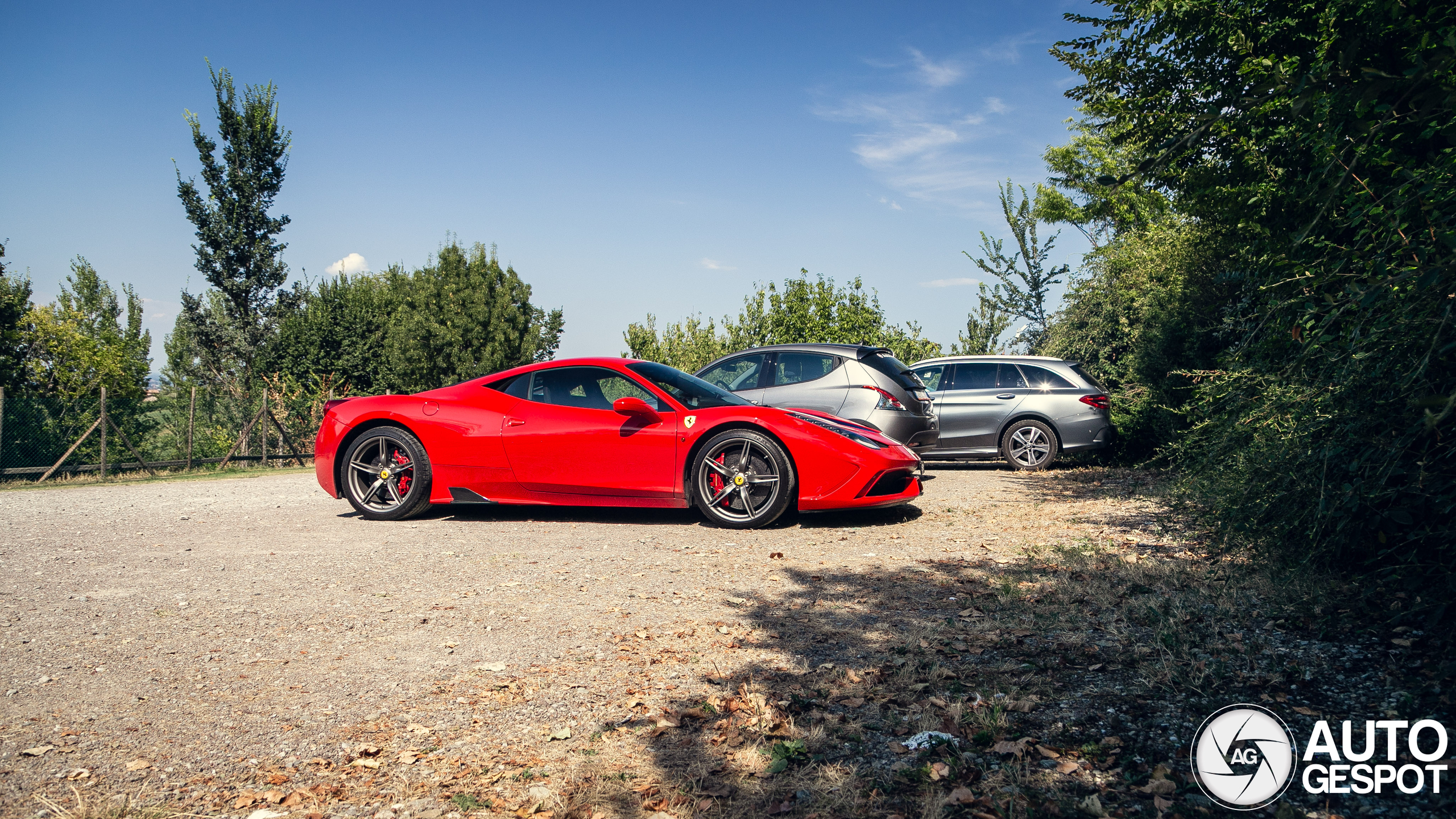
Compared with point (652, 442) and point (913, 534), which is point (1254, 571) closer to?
point (913, 534)

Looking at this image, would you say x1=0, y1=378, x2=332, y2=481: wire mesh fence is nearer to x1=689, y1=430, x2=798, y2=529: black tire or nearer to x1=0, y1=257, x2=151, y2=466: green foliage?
x1=0, y1=257, x2=151, y2=466: green foliage

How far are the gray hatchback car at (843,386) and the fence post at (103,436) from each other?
1132 cm

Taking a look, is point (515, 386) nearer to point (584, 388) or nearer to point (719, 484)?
point (584, 388)

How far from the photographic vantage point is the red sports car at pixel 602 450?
6781mm

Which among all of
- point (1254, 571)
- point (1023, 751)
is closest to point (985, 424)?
point (1254, 571)

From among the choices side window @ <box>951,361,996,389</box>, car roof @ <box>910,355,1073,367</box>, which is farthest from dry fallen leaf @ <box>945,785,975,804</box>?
side window @ <box>951,361,996,389</box>

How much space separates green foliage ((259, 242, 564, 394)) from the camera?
1084 inches

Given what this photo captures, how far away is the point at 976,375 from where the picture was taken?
39.3ft

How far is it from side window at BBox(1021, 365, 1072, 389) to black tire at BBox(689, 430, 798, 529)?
625 cm

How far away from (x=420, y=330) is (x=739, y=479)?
28565 mm

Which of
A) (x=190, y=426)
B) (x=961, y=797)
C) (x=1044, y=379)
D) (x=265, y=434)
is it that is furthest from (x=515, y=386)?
(x=265, y=434)

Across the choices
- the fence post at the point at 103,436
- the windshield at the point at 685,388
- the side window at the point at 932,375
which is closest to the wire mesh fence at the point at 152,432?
the fence post at the point at 103,436

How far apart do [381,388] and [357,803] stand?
97.8ft

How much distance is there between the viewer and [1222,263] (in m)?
10.2
